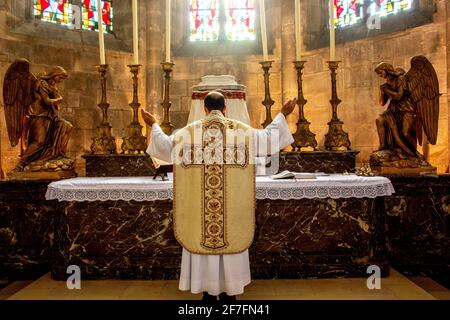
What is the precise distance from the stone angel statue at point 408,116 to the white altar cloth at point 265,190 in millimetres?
795

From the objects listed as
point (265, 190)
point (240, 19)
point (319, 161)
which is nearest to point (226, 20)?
point (240, 19)

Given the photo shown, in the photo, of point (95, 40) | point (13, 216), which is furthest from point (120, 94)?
point (13, 216)

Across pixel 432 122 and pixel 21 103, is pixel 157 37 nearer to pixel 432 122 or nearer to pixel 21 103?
pixel 21 103

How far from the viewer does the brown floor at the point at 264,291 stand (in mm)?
3912

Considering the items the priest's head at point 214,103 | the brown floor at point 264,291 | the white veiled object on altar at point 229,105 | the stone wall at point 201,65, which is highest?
the stone wall at point 201,65

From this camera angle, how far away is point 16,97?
495 centimetres

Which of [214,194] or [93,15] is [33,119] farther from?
[93,15]

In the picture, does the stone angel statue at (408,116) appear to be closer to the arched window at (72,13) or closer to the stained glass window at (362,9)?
the stained glass window at (362,9)

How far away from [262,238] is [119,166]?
6.18 ft

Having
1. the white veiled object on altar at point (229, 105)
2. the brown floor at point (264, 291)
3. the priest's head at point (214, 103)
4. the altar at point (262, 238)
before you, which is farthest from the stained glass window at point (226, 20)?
the brown floor at point (264, 291)

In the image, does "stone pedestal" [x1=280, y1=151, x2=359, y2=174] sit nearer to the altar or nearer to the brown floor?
the altar

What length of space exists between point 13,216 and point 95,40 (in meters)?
4.21

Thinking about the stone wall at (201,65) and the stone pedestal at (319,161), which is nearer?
the stone pedestal at (319,161)

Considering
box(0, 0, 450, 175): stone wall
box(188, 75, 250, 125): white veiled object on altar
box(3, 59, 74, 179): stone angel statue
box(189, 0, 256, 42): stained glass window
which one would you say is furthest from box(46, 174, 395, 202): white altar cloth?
box(189, 0, 256, 42): stained glass window
